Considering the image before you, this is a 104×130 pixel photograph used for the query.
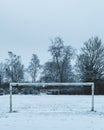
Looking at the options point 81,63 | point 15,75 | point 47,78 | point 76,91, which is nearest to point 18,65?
point 15,75

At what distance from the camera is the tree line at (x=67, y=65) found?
215ft

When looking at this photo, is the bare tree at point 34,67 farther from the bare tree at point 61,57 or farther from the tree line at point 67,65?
the bare tree at point 61,57

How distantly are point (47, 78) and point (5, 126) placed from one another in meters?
63.8

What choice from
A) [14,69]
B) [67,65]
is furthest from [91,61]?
[14,69]

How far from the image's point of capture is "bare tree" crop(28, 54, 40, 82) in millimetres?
88438

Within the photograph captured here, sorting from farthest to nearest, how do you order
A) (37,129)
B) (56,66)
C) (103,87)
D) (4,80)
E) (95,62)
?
(4,80)
(56,66)
(95,62)
(103,87)
(37,129)

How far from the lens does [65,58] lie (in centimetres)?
7194

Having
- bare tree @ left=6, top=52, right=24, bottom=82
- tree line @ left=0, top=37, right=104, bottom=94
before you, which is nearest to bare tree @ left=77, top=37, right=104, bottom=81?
tree line @ left=0, top=37, right=104, bottom=94

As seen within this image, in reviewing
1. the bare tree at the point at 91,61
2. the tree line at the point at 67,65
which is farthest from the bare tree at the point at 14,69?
the bare tree at the point at 91,61

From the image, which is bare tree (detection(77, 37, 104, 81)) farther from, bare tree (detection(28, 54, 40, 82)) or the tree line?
bare tree (detection(28, 54, 40, 82))

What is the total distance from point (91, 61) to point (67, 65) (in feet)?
26.2

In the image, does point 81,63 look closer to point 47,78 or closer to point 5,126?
point 47,78

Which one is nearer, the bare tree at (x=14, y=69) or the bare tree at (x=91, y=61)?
the bare tree at (x=91, y=61)

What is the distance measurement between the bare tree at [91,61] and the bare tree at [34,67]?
22.8 m
